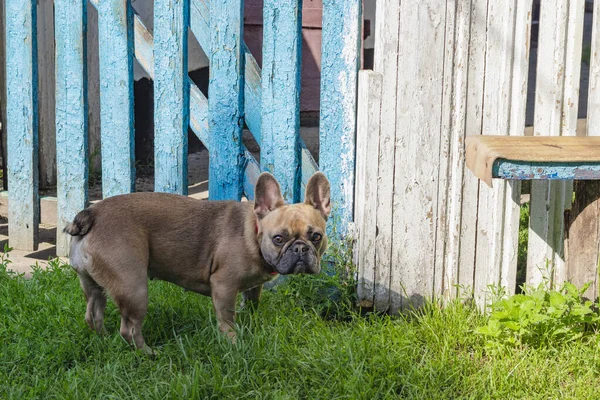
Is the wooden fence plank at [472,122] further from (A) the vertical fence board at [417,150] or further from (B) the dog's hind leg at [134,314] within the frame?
(B) the dog's hind leg at [134,314]

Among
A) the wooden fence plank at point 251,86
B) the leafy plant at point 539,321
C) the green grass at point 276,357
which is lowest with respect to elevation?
the green grass at point 276,357

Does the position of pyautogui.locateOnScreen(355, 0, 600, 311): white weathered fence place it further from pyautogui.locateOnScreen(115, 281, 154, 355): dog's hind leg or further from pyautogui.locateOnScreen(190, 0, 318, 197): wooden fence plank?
pyautogui.locateOnScreen(115, 281, 154, 355): dog's hind leg

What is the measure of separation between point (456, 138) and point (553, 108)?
1.76ft

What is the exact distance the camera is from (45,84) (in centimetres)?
721

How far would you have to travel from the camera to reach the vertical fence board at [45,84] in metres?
7.12

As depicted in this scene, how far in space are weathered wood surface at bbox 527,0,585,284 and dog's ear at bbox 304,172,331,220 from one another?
114 cm

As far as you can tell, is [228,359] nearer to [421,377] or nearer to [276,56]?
[421,377]

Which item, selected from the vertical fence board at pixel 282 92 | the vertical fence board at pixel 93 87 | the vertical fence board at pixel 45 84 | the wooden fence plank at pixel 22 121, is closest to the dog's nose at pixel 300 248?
the vertical fence board at pixel 282 92

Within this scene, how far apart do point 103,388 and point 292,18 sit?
236cm

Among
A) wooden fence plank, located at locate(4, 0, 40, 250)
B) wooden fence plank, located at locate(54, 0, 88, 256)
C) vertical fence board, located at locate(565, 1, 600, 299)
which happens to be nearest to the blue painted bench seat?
vertical fence board, located at locate(565, 1, 600, 299)

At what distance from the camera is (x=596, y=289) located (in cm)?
442

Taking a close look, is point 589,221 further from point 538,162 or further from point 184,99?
point 184,99

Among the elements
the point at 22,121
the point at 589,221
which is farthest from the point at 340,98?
the point at 22,121

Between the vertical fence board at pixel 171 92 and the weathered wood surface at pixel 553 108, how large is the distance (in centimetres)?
217
